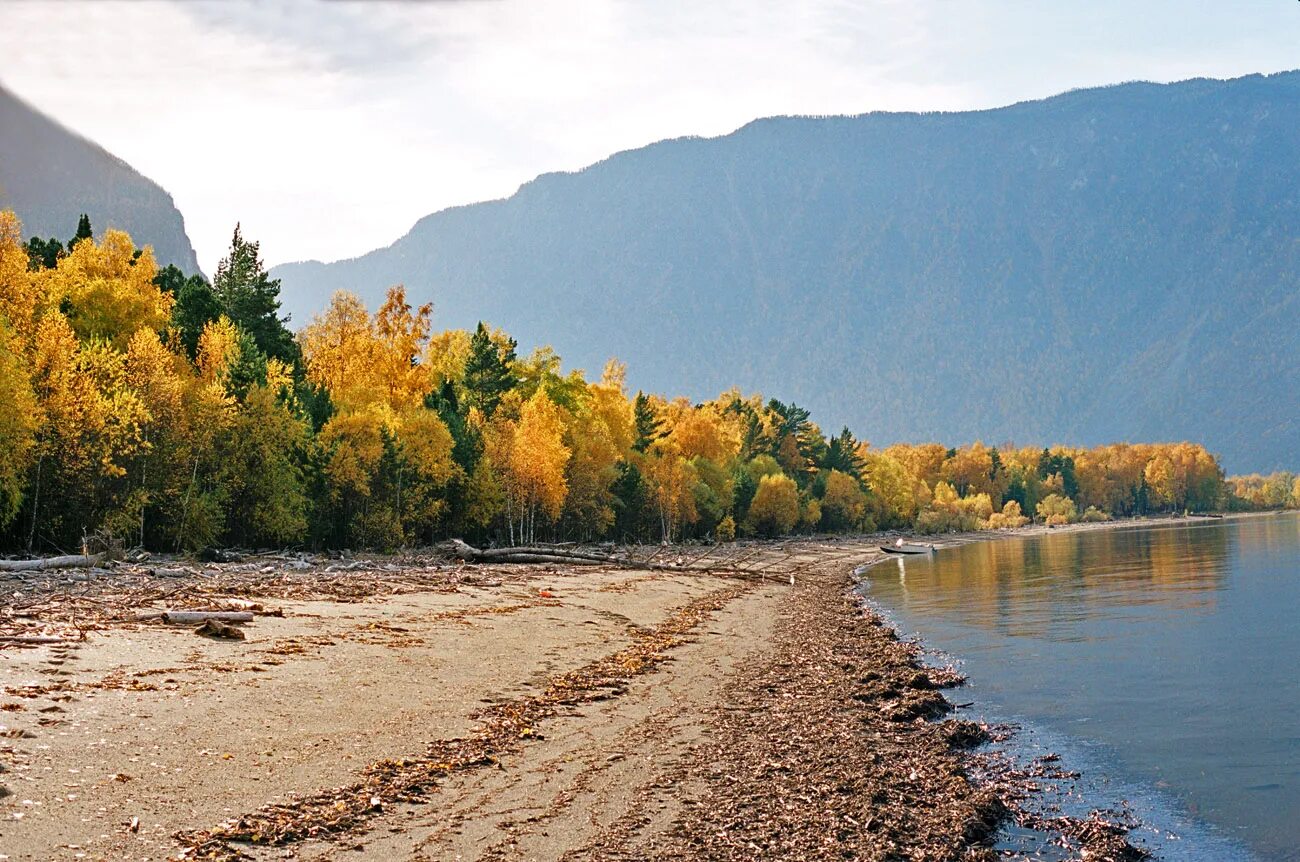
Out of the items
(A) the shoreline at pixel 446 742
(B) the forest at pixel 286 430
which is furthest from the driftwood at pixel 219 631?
(B) the forest at pixel 286 430

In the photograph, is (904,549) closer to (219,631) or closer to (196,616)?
(196,616)

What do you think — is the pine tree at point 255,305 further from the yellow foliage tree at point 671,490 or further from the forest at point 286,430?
the yellow foliage tree at point 671,490

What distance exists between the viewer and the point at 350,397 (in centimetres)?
6506

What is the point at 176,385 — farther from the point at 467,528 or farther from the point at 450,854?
the point at 450,854

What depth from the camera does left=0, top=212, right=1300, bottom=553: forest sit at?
38.1m

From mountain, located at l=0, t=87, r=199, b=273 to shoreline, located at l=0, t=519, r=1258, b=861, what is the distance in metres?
32.3

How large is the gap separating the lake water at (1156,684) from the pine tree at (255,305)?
40.6 meters

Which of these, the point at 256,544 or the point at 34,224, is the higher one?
the point at 34,224

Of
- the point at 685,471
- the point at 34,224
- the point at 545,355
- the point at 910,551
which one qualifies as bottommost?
the point at 910,551

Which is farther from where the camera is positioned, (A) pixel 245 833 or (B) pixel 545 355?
(B) pixel 545 355

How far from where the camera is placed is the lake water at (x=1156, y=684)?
50.4 ft

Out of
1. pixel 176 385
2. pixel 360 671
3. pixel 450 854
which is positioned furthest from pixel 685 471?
pixel 450 854

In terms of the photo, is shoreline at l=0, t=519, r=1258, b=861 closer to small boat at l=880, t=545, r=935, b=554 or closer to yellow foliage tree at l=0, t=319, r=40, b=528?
yellow foliage tree at l=0, t=319, r=40, b=528

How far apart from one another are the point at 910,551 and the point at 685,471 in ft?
90.8
